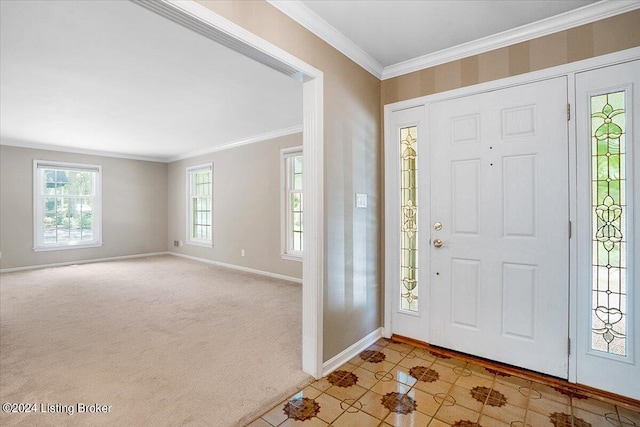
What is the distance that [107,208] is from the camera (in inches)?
274

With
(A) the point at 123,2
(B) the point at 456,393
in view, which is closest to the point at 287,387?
(B) the point at 456,393

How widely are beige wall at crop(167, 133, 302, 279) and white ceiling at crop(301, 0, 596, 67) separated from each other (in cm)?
287

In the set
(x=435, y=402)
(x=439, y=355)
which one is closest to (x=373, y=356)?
(x=439, y=355)

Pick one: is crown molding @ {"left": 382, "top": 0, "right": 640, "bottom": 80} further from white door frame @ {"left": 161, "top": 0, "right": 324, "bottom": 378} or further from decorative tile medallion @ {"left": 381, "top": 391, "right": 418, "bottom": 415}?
decorative tile medallion @ {"left": 381, "top": 391, "right": 418, "bottom": 415}

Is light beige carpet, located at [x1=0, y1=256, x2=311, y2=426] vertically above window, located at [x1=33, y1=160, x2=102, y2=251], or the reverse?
window, located at [x1=33, y1=160, x2=102, y2=251]

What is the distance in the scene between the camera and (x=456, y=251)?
2529mm

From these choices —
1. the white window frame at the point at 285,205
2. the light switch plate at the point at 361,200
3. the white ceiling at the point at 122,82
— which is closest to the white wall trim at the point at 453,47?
the white ceiling at the point at 122,82

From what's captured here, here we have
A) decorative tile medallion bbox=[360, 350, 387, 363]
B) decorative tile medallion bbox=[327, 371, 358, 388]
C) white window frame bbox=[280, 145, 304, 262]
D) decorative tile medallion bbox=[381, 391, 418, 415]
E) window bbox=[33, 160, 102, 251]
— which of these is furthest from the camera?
window bbox=[33, 160, 102, 251]

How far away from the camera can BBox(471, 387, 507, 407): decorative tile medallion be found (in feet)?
6.28

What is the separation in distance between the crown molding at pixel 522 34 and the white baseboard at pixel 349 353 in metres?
2.41

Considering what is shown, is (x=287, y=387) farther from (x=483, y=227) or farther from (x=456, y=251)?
(x=483, y=227)

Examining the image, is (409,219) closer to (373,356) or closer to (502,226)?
(502,226)

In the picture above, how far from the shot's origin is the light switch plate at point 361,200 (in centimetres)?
258

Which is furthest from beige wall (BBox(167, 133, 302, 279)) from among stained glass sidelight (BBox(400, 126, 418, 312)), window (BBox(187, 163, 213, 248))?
stained glass sidelight (BBox(400, 126, 418, 312))
